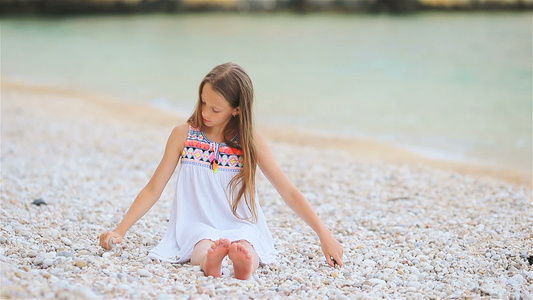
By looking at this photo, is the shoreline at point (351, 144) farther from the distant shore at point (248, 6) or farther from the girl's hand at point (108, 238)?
the distant shore at point (248, 6)

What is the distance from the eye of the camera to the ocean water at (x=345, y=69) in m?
11.9

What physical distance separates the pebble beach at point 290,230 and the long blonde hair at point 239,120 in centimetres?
47

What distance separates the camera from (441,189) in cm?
596

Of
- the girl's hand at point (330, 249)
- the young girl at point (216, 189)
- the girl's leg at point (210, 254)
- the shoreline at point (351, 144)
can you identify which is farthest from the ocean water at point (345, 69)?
the girl's leg at point (210, 254)

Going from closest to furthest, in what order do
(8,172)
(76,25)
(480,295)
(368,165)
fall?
(480,295) → (8,172) → (368,165) → (76,25)

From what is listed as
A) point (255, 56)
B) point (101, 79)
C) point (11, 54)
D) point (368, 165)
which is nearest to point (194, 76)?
point (101, 79)

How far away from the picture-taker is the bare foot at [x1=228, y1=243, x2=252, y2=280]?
3104mm

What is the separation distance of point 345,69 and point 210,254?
1884cm

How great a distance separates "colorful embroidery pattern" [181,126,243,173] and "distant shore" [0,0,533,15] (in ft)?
97.3

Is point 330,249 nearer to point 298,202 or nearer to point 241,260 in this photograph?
point 298,202

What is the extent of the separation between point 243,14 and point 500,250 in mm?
39149

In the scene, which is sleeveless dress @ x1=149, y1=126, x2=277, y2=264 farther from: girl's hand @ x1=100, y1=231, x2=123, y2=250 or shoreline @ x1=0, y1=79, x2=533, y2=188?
shoreline @ x1=0, y1=79, x2=533, y2=188

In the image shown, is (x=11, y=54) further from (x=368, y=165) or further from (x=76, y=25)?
(x=368, y=165)

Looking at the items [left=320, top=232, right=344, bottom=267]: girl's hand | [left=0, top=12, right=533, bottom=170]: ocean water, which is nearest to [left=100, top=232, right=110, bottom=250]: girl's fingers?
[left=320, top=232, right=344, bottom=267]: girl's hand
